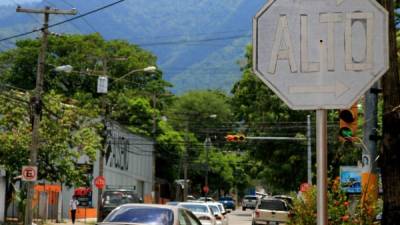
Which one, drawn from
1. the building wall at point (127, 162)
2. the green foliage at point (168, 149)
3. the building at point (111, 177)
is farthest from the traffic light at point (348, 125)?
the green foliage at point (168, 149)

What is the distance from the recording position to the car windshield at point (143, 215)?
1284 centimetres

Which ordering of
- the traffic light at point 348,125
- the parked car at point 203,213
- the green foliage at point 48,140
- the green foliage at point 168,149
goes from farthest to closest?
the green foliage at point 168,149, the green foliage at point 48,140, the parked car at point 203,213, the traffic light at point 348,125

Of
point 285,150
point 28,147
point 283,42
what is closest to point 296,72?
point 283,42

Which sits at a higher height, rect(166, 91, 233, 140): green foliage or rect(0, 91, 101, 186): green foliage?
rect(166, 91, 233, 140): green foliage

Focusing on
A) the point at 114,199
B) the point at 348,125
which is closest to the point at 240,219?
the point at 114,199

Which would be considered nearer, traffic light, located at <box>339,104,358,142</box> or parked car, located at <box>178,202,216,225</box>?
traffic light, located at <box>339,104,358,142</box>

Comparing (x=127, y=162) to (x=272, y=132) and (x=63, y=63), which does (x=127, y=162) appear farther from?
(x=272, y=132)

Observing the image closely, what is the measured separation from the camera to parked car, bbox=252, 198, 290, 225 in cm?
3331

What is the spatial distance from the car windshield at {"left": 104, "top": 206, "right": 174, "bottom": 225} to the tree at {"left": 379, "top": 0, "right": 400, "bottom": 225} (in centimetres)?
716

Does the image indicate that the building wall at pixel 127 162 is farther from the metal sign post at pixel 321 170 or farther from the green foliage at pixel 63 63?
the metal sign post at pixel 321 170

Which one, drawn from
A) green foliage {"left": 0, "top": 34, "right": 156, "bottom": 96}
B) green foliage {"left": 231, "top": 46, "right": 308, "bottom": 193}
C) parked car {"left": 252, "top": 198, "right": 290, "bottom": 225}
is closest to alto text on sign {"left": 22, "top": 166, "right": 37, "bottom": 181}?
parked car {"left": 252, "top": 198, "right": 290, "bottom": 225}

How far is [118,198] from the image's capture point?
107ft

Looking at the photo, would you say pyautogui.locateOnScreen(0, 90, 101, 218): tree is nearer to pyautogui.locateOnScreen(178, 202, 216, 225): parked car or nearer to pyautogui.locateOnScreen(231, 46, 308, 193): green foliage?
pyautogui.locateOnScreen(178, 202, 216, 225): parked car

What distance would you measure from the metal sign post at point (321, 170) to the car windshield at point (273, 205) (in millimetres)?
30071
